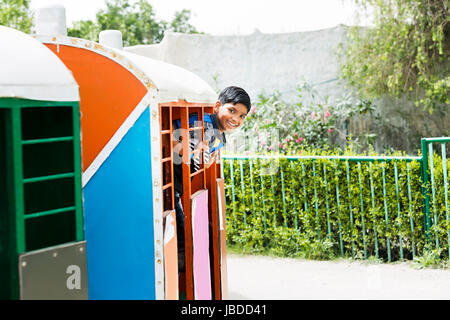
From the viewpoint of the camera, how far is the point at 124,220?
3.35 metres

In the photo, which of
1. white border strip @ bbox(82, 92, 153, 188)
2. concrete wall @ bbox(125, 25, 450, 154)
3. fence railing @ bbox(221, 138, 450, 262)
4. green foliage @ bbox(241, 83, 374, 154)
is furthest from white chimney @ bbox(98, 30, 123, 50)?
concrete wall @ bbox(125, 25, 450, 154)

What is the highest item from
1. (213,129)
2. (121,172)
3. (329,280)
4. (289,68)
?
(289,68)

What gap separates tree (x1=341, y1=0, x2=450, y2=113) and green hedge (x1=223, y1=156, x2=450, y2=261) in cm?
360

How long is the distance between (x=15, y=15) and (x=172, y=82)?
19700 mm

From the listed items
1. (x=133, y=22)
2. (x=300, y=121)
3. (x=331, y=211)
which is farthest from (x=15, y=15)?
(x=331, y=211)

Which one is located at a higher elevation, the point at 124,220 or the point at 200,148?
the point at 200,148

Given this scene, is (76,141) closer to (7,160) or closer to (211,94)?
(7,160)

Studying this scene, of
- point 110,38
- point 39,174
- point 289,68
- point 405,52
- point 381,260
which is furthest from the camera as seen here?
point 289,68

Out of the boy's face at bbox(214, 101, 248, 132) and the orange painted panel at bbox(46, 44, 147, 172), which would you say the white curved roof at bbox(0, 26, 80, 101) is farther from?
the boy's face at bbox(214, 101, 248, 132)

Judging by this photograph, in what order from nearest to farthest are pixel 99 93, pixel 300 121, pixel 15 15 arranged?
pixel 99 93 → pixel 300 121 → pixel 15 15

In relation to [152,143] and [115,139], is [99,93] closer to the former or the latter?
[115,139]

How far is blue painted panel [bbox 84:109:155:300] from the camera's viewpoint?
3.31 meters

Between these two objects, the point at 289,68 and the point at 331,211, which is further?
the point at 289,68

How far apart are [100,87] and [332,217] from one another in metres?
4.25
